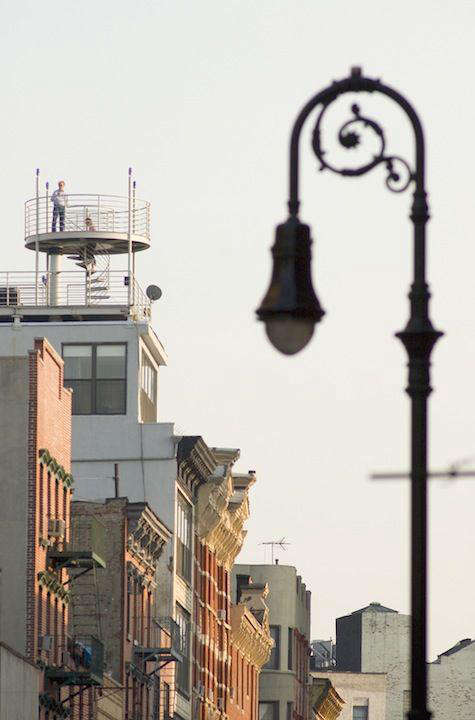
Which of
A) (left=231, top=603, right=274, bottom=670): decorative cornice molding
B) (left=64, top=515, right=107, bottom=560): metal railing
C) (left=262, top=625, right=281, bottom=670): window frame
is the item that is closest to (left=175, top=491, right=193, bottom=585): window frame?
(left=64, top=515, right=107, bottom=560): metal railing

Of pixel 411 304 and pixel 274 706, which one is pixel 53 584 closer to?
pixel 411 304

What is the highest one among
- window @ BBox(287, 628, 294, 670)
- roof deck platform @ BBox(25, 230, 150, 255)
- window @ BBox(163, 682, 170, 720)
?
roof deck platform @ BBox(25, 230, 150, 255)

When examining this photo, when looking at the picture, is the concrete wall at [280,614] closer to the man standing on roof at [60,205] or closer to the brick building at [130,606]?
the man standing on roof at [60,205]

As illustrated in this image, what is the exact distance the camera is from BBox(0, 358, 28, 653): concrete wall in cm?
5778

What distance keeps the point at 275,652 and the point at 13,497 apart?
6624 centimetres

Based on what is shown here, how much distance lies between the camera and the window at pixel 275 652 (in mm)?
123062

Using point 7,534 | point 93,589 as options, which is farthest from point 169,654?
point 7,534

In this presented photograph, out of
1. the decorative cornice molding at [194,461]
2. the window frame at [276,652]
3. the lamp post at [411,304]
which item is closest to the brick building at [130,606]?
the decorative cornice molding at [194,461]

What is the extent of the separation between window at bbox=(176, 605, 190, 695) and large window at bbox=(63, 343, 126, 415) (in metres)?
8.56

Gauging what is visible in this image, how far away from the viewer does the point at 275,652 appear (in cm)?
12350

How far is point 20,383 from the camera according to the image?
5991cm

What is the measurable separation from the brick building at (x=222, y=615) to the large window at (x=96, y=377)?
6944 mm

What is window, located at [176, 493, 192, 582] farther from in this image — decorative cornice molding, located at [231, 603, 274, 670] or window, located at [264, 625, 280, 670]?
window, located at [264, 625, 280, 670]

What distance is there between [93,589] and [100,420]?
18.0 m
